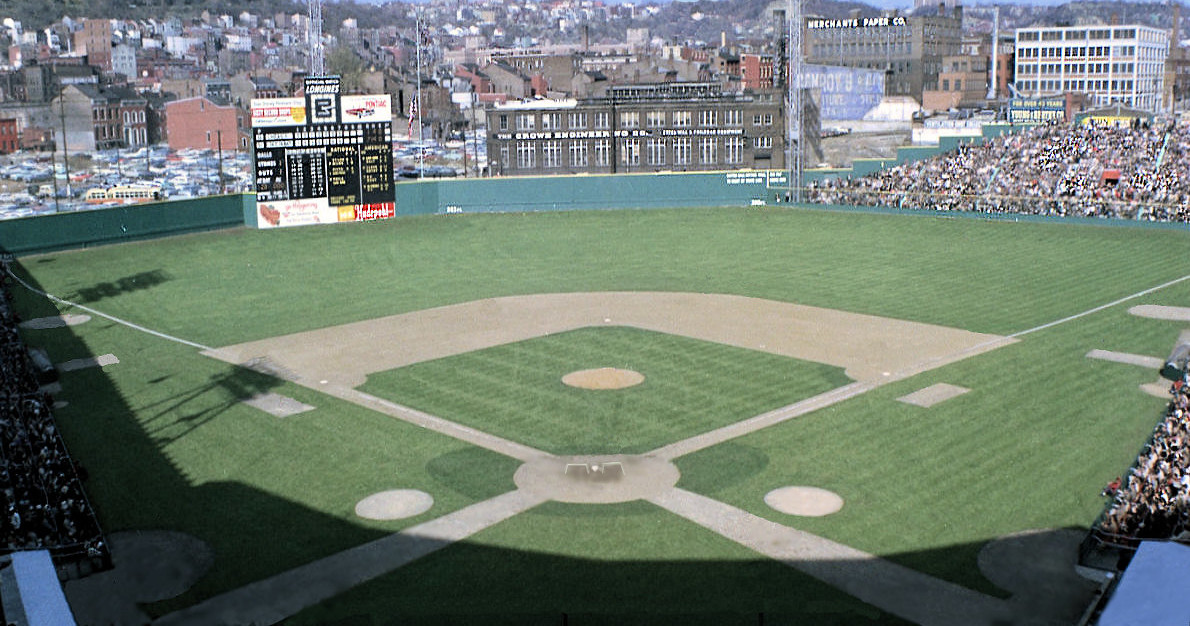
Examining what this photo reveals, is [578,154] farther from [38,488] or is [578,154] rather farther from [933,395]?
[38,488]

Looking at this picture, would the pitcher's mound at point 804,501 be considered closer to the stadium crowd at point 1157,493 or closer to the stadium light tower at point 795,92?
the stadium crowd at point 1157,493

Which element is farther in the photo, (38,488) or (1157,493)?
(38,488)

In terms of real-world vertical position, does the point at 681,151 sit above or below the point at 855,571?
above

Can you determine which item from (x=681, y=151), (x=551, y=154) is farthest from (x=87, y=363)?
(x=681, y=151)

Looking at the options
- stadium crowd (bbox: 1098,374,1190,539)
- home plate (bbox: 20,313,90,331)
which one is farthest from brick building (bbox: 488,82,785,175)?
stadium crowd (bbox: 1098,374,1190,539)

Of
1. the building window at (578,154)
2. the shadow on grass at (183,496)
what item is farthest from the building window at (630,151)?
the shadow on grass at (183,496)

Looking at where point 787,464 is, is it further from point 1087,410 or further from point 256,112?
point 256,112
